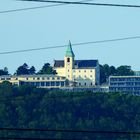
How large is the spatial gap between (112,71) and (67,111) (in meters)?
69.3

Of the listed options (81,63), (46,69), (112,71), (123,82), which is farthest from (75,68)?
(123,82)

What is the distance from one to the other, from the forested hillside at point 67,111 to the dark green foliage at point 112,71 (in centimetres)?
6355

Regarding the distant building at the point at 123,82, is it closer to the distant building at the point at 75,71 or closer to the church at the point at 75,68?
the distant building at the point at 75,71

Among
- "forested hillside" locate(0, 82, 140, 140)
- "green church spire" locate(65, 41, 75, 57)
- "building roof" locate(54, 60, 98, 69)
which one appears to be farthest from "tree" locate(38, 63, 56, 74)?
"forested hillside" locate(0, 82, 140, 140)

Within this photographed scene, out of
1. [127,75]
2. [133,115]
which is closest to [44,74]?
[127,75]

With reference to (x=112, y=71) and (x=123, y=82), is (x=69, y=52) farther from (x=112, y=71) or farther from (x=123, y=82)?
(x=123, y=82)

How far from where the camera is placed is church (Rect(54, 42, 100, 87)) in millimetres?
138750

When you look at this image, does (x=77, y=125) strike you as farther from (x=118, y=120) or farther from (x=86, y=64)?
(x=86, y=64)

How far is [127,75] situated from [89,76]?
886 cm

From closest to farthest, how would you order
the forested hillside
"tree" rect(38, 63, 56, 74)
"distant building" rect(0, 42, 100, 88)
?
the forested hillside, "tree" rect(38, 63, 56, 74), "distant building" rect(0, 42, 100, 88)

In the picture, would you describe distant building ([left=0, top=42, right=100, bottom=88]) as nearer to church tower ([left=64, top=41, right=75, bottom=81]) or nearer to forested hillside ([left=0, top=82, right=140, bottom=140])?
church tower ([left=64, top=41, right=75, bottom=81])

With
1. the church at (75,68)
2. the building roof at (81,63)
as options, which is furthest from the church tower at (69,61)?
the building roof at (81,63)

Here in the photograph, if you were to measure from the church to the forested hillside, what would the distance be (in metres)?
70.6

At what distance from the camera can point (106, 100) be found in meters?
64.6
